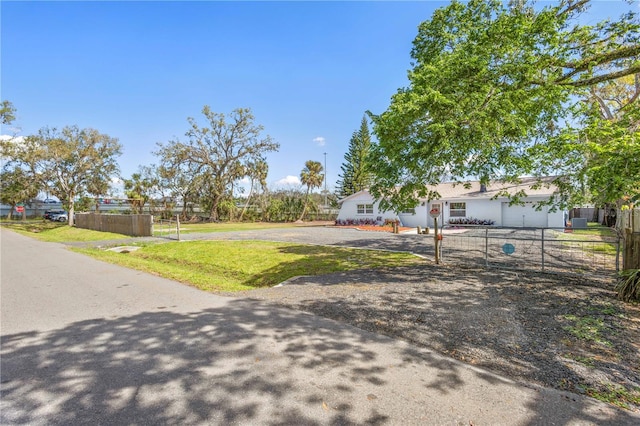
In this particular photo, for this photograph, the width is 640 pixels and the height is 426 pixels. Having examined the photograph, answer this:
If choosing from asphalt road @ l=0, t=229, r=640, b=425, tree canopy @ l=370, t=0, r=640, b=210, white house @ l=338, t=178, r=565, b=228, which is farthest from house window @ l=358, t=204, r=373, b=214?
asphalt road @ l=0, t=229, r=640, b=425

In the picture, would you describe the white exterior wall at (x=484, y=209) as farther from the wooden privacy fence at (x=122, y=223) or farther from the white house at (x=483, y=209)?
the wooden privacy fence at (x=122, y=223)

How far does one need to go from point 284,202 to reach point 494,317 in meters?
36.4

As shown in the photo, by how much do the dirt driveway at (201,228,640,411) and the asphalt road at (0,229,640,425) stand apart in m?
0.37

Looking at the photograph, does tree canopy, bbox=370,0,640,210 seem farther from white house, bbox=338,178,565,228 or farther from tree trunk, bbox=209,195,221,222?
tree trunk, bbox=209,195,221,222

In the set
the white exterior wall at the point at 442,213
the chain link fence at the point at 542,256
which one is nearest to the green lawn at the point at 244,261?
the chain link fence at the point at 542,256

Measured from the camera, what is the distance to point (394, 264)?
379 inches

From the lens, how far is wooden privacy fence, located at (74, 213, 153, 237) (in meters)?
20.5

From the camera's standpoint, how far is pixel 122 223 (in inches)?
878

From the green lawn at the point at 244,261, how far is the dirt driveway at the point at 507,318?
1.53 meters

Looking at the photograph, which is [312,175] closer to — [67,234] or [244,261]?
[67,234]

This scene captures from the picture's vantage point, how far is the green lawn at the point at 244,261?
29.8 ft

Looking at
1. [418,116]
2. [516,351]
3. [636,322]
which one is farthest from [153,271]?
[636,322]

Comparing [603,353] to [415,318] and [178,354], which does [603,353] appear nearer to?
[415,318]

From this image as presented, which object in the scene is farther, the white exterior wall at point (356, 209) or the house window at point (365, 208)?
the house window at point (365, 208)
